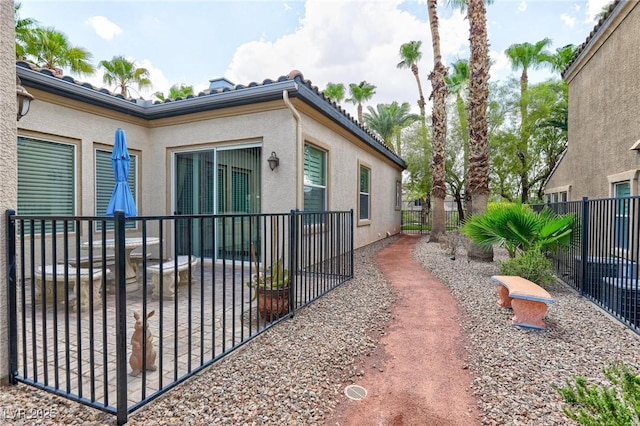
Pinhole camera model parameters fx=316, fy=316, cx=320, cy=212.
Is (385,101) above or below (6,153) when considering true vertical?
above

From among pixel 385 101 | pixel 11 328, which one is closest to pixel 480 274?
pixel 11 328

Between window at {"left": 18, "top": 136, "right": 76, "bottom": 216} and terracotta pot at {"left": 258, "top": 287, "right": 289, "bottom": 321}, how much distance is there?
4561 millimetres

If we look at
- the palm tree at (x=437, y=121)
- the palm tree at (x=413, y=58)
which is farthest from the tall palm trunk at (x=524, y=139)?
the palm tree at (x=437, y=121)

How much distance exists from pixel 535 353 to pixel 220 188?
18.9ft

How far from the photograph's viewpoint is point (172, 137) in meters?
6.84

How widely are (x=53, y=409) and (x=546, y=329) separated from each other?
4501 mm

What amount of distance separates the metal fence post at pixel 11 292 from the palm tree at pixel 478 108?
796cm

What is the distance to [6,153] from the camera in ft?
7.40

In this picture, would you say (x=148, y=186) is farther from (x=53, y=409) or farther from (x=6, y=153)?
(x=53, y=409)

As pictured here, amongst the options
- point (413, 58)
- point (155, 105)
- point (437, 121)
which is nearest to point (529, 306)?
point (155, 105)

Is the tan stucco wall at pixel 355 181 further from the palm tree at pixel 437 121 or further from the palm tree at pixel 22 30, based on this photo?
the palm tree at pixel 22 30

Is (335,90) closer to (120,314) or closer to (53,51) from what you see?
(53,51)

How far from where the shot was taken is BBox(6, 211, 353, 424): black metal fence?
2061 millimetres

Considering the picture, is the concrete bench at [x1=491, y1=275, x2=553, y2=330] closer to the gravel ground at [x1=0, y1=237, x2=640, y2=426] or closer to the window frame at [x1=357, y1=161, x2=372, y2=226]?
the gravel ground at [x1=0, y1=237, x2=640, y2=426]
